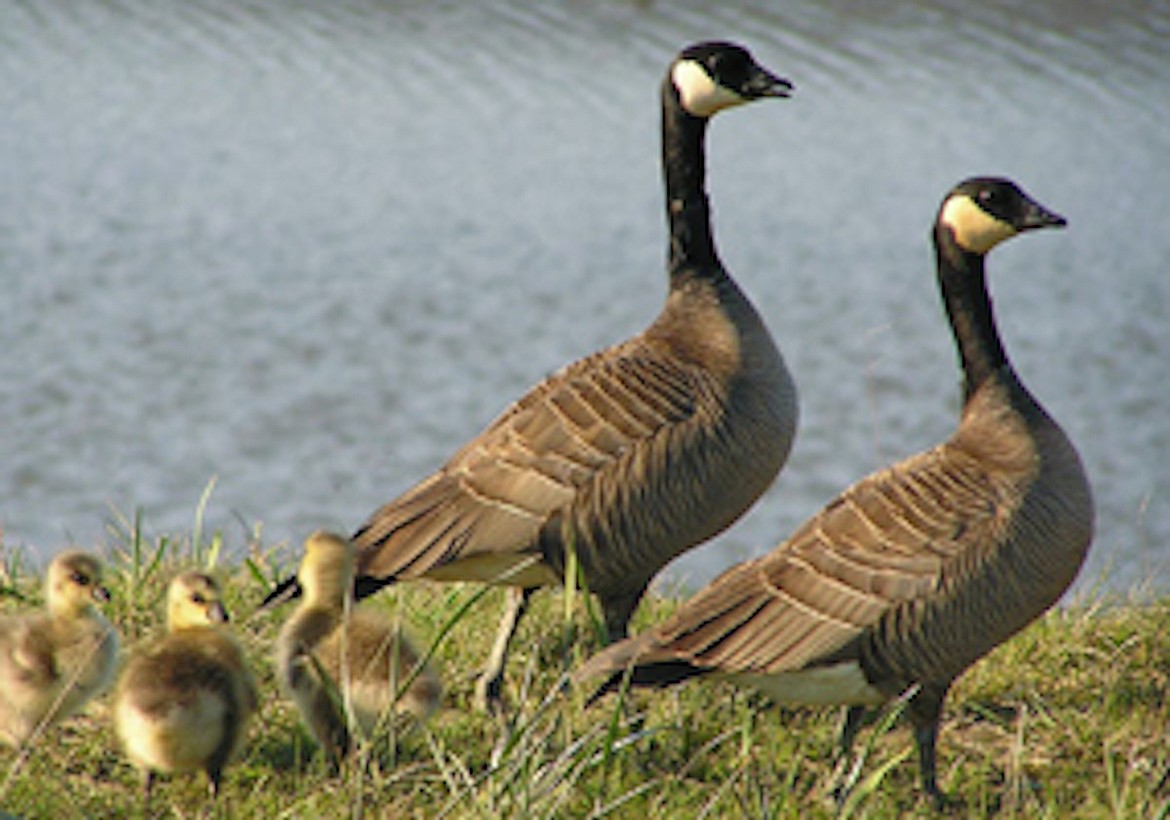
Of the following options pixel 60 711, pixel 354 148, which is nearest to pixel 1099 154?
pixel 354 148

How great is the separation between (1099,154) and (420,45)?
7296 millimetres

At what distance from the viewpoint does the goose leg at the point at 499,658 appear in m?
4.95

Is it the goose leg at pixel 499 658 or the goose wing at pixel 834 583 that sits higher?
Result: the goose wing at pixel 834 583

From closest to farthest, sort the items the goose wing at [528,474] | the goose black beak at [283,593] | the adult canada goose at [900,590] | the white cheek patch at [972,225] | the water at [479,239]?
the adult canada goose at [900,590]
the goose black beak at [283,593]
the white cheek patch at [972,225]
the goose wing at [528,474]
the water at [479,239]

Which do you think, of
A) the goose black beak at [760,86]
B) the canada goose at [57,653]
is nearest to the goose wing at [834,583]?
the canada goose at [57,653]

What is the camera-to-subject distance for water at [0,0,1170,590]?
11.1 meters

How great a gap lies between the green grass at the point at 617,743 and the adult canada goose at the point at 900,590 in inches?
6.1

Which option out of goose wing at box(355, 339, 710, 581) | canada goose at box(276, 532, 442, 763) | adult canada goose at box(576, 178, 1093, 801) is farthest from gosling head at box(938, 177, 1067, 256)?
canada goose at box(276, 532, 442, 763)

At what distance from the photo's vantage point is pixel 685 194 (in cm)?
597

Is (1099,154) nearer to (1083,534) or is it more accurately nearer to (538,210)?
(538,210)

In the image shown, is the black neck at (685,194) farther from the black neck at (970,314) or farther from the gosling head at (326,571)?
the gosling head at (326,571)

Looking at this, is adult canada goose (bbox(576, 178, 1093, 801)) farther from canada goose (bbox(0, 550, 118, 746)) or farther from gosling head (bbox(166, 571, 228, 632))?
canada goose (bbox(0, 550, 118, 746))

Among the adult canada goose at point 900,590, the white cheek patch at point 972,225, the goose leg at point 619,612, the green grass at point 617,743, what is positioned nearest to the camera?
the green grass at point 617,743

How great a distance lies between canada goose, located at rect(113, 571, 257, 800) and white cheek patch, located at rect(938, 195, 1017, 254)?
225 cm
